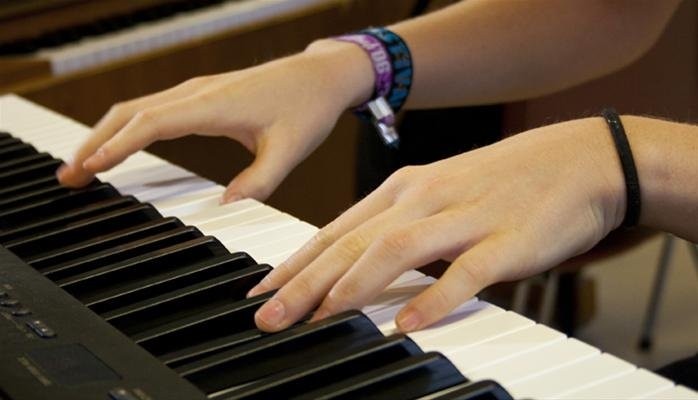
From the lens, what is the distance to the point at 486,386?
72cm

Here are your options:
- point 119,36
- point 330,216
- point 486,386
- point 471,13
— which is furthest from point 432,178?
point 330,216

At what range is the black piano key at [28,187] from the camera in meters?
1.16

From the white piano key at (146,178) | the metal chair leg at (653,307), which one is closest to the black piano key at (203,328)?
the white piano key at (146,178)

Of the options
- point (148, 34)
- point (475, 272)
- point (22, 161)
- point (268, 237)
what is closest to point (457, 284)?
point (475, 272)

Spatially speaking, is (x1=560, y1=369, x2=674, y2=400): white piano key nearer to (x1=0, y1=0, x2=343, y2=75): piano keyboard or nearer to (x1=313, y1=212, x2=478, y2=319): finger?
(x1=313, y1=212, x2=478, y2=319): finger

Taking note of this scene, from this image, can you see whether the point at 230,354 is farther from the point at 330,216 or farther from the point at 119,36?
the point at 330,216

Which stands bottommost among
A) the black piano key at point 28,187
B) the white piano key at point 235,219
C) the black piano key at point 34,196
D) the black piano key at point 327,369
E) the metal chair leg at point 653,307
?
the metal chair leg at point 653,307

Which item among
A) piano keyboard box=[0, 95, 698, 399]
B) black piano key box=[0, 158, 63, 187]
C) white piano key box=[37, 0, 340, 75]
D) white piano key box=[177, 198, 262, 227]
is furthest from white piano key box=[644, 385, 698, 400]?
white piano key box=[37, 0, 340, 75]

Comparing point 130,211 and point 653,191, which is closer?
point 653,191

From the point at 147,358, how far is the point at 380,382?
0.50 feet

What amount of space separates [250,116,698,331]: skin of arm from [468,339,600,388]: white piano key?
0.07 meters

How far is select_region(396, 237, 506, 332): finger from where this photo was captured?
32.4 inches

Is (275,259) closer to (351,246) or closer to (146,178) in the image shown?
(351,246)

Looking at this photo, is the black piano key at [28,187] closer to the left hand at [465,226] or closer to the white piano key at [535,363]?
the left hand at [465,226]
